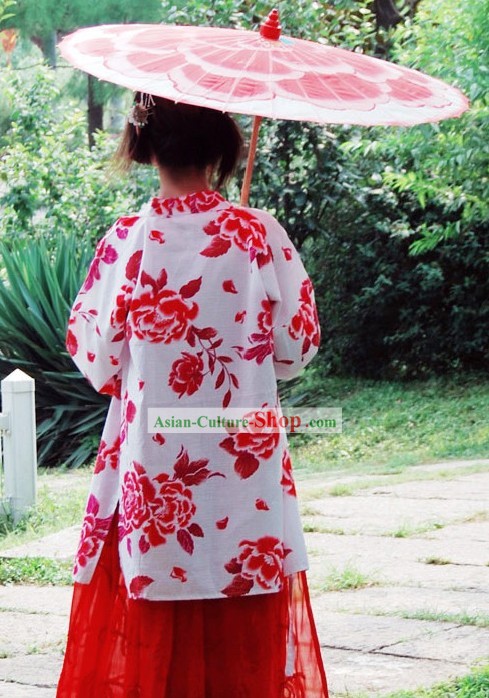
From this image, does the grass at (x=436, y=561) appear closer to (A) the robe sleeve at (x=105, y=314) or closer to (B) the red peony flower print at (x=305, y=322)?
(B) the red peony flower print at (x=305, y=322)

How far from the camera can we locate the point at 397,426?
10523 mm

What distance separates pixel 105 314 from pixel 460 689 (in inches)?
54.3

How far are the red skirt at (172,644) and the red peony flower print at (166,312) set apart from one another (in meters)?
0.49

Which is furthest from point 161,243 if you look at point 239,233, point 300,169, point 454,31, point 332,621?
point 300,169

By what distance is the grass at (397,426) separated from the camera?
29.8ft

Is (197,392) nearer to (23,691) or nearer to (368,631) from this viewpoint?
(23,691)

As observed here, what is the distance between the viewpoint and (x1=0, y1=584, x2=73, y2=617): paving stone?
449cm

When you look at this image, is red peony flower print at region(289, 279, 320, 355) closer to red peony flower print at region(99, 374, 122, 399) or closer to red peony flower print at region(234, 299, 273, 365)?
red peony flower print at region(234, 299, 273, 365)

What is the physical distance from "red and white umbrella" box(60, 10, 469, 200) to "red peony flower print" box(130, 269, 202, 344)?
38 cm

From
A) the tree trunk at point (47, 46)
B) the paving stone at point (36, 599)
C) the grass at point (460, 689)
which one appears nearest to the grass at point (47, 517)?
the paving stone at point (36, 599)

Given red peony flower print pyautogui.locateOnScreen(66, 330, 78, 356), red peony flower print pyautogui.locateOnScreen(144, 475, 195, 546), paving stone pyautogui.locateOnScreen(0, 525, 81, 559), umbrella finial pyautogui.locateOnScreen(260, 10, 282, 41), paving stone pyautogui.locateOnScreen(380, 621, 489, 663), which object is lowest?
paving stone pyautogui.locateOnScreen(0, 525, 81, 559)

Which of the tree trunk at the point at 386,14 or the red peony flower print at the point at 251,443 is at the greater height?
the red peony flower print at the point at 251,443

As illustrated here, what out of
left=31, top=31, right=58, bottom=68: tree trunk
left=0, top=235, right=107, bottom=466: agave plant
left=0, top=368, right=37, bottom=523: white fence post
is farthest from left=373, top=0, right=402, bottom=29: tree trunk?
left=0, top=368, right=37, bottom=523: white fence post

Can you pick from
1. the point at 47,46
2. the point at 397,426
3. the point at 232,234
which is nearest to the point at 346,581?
the point at 232,234
